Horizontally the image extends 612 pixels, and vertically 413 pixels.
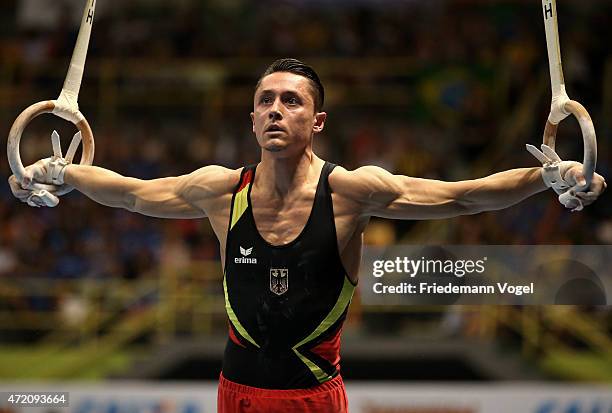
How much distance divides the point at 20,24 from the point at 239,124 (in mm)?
3603

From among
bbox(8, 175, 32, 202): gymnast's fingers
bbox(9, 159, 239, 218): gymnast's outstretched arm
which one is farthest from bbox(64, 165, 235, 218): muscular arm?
bbox(8, 175, 32, 202): gymnast's fingers

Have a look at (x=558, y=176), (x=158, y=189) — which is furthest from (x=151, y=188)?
(x=558, y=176)

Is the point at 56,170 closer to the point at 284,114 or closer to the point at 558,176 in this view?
the point at 284,114

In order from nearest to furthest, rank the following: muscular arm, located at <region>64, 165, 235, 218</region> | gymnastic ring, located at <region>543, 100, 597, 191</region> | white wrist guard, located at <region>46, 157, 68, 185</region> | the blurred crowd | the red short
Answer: gymnastic ring, located at <region>543, 100, 597, 191</region> < the red short < muscular arm, located at <region>64, 165, 235, 218</region> < white wrist guard, located at <region>46, 157, 68, 185</region> < the blurred crowd

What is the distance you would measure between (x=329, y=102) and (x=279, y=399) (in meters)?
5.68

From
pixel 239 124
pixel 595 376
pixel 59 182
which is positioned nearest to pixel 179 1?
pixel 239 124

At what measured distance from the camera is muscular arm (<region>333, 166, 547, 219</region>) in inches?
140

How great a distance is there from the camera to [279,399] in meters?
3.49

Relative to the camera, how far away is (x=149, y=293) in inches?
320

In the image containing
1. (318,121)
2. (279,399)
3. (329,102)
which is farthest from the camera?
(329,102)

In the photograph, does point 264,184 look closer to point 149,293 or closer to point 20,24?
point 149,293

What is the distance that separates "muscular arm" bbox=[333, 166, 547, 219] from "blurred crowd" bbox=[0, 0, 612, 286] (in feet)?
8.62

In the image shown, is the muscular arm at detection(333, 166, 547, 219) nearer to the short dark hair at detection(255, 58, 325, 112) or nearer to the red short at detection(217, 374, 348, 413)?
the short dark hair at detection(255, 58, 325, 112)

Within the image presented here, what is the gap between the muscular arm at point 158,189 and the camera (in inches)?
148
